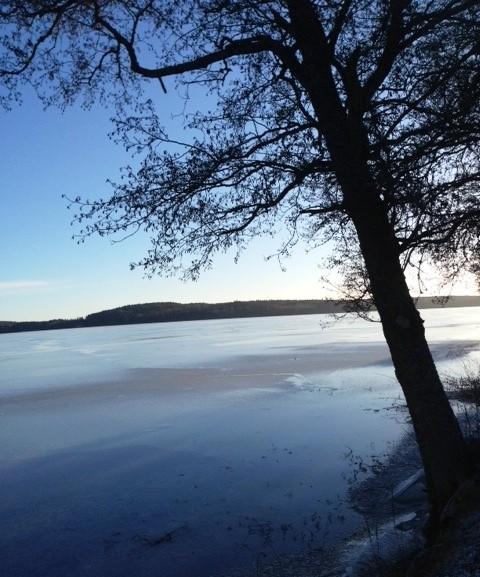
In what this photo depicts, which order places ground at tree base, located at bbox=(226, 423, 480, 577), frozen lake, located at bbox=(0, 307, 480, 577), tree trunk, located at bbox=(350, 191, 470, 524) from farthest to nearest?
frozen lake, located at bbox=(0, 307, 480, 577), tree trunk, located at bbox=(350, 191, 470, 524), ground at tree base, located at bbox=(226, 423, 480, 577)

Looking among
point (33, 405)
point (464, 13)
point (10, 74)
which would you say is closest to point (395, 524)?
point (464, 13)

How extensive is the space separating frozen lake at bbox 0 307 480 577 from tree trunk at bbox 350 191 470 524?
1820 mm

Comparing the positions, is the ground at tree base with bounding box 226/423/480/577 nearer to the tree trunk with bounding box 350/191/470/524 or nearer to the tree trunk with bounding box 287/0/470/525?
the tree trunk with bounding box 350/191/470/524

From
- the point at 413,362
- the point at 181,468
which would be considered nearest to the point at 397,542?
the point at 413,362

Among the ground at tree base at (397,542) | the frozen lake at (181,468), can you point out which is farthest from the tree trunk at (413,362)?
the frozen lake at (181,468)

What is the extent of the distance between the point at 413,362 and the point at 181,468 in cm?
518

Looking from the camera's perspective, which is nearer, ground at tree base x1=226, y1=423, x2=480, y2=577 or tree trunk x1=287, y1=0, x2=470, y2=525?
ground at tree base x1=226, y1=423, x2=480, y2=577

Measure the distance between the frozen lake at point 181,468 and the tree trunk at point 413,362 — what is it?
5.97 feet

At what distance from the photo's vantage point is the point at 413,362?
5.07 m

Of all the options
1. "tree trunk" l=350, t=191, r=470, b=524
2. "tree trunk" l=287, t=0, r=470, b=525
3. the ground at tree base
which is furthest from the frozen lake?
"tree trunk" l=287, t=0, r=470, b=525

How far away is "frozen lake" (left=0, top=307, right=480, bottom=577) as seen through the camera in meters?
6.11

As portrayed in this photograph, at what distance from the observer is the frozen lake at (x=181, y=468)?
6.11m

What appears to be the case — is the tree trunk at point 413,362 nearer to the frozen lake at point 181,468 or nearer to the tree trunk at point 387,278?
the tree trunk at point 387,278

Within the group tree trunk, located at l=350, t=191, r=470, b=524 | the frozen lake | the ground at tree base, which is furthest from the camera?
the frozen lake
